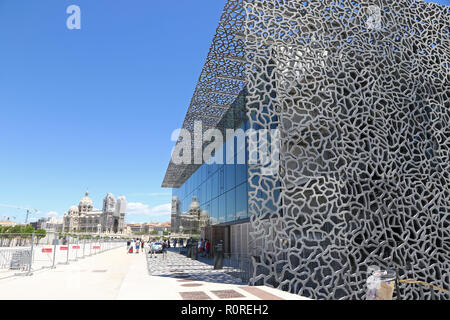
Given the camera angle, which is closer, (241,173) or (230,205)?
(241,173)

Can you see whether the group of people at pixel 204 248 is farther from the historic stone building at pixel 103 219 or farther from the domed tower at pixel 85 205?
the domed tower at pixel 85 205

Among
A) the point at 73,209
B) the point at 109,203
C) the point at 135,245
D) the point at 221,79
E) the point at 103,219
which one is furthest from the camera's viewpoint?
the point at 73,209

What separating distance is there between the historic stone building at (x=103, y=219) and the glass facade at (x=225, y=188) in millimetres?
102244

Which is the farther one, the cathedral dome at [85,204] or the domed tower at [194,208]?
the cathedral dome at [85,204]

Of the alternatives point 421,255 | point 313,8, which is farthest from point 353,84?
point 421,255

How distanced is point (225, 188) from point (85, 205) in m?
135

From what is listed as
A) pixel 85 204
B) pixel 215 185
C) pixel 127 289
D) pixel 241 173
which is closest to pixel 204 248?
pixel 215 185

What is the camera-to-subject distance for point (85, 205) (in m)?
141

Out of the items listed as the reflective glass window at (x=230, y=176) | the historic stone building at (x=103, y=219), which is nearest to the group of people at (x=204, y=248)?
the reflective glass window at (x=230, y=176)

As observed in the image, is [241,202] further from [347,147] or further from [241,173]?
[347,147]

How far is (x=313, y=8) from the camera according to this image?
41.2 ft

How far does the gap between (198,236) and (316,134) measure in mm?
22147

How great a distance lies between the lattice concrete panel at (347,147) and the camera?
1039 centimetres
